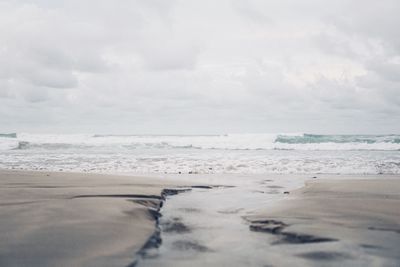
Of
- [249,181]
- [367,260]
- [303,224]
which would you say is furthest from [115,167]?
[367,260]

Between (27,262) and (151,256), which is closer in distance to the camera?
(27,262)

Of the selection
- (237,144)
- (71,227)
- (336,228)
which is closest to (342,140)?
(237,144)

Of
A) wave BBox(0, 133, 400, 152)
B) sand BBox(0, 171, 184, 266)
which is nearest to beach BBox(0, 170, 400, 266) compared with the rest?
sand BBox(0, 171, 184, 266)

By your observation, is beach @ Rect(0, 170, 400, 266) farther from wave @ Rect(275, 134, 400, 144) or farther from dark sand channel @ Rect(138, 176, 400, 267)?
wave @ Rect(275, 134, 400, 144)

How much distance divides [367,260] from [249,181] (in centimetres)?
537

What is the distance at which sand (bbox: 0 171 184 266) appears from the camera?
7.78 ft

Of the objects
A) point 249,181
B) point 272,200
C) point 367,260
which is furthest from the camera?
point 249,181

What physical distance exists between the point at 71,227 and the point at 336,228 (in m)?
2.22

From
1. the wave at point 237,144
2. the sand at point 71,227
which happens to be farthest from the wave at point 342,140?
the sand at point 71,227

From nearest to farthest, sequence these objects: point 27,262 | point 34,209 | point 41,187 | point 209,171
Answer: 1. point 27,262
2. point 34,209
3. point 41,187
4. point 209,171

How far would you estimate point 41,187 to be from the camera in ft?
18.6

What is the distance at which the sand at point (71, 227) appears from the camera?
237 cm

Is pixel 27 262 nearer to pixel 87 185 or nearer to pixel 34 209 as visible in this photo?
pixel 34 209

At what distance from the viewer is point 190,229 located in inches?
132
